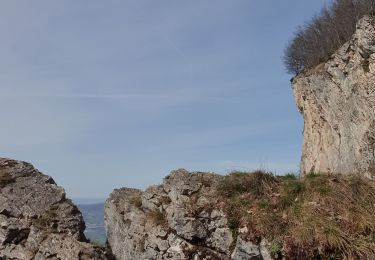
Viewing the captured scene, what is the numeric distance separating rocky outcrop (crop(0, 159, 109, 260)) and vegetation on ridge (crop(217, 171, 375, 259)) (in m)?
4.65

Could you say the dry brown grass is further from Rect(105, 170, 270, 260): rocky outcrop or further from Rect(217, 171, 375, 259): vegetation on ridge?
Rect(217, 171, 375, 259): vegetation on ridge

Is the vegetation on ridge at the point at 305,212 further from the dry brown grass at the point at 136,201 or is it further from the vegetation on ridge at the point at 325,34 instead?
the vegetation on ridge at the point at 325,34

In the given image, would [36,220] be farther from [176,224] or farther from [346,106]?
[346,106]

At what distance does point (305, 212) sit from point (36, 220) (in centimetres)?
851

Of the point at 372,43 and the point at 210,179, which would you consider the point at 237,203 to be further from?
the point at 372,43

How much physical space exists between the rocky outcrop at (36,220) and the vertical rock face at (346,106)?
11277 mm

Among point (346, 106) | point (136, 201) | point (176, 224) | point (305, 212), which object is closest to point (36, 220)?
point (136, 201)

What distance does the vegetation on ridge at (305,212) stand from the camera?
11.2 m

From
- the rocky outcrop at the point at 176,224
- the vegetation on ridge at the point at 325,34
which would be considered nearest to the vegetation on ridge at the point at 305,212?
the rocky outcrop at the point at 176,224

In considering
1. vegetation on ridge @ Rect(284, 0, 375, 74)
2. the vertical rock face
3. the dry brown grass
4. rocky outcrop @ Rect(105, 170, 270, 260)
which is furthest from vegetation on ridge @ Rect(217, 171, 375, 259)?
vegetation on ridge @ Rect(284, 0, 375, 74)

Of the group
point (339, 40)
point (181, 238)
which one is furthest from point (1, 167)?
point (339, 40)

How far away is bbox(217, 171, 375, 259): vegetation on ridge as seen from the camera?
1123 cm

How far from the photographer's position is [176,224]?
505 inches

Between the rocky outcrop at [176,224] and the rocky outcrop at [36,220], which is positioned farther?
the rocky outcrop at [36,220]
